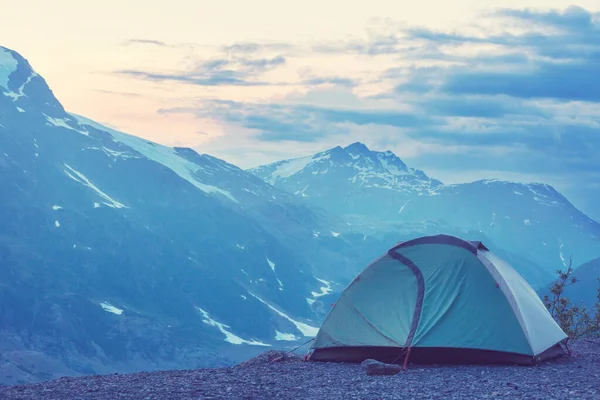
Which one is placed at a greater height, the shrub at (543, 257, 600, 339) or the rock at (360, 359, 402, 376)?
the rock at (360, 359, 402, 376)

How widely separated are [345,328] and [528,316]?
6634mm

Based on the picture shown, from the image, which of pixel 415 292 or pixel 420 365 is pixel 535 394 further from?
pixel 415 292

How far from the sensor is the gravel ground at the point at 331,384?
76.3 feet

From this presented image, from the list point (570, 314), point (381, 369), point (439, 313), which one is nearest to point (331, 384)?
point (381, 369)

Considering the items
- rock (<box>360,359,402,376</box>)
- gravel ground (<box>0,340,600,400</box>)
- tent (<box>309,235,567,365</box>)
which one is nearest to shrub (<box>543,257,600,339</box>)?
tent (<box>309,235,567,365</box>)

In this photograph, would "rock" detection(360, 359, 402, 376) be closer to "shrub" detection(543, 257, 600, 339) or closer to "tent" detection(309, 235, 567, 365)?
"tent" detection(309, 235, 567, 365)

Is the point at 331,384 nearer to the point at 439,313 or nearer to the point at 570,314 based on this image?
the point at 439,313

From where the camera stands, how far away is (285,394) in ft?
78.3

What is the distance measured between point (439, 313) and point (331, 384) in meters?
6.29

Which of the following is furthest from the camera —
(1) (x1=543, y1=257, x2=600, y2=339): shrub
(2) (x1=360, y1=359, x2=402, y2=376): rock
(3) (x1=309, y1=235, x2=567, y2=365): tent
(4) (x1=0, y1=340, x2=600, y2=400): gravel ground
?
(1) (x1=543, y1=257, x2=600, y2=339): shrub

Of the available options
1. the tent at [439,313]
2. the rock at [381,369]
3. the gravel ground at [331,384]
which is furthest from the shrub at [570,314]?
the rock at [381,369]

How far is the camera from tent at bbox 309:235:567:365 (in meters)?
29.6

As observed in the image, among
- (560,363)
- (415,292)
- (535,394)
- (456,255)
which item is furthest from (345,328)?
(535,394)

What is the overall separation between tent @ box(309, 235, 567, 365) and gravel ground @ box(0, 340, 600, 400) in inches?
34.3
